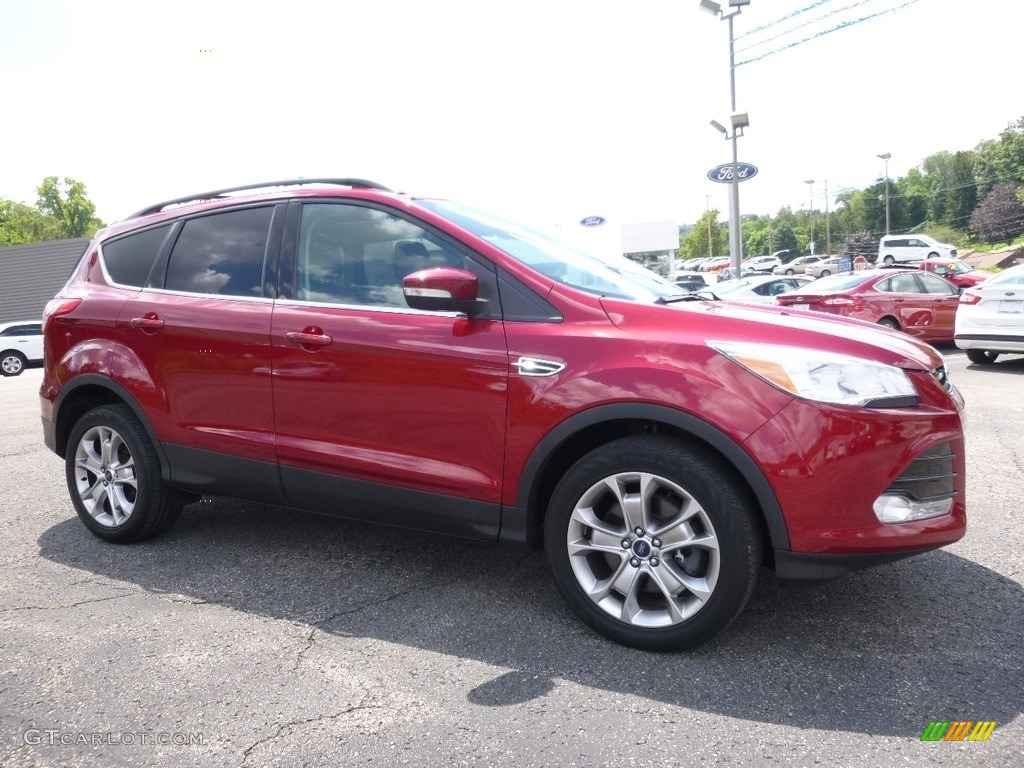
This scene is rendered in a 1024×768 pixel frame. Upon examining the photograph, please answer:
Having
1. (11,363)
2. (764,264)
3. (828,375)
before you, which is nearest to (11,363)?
(11,363)

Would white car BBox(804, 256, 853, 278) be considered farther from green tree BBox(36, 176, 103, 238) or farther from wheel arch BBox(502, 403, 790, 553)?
green tree BBox(36, 176, 103, 238)

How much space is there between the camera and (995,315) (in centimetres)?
1096

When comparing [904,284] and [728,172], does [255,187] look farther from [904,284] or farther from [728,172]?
[728,172]

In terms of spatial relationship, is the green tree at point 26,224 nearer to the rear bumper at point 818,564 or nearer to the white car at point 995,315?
the white car at point 995,315

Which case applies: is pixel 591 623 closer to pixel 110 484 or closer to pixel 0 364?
pixel 110 484

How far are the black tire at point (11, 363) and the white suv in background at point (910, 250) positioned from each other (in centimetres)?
4160

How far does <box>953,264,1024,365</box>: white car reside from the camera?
10.7 meters

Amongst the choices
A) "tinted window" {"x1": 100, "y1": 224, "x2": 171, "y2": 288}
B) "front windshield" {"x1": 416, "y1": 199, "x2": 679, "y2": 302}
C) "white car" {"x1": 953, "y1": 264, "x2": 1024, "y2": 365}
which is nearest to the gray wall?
"white car" {"x1": 953, "y1": 264, "x2": 1024, "y2": 365}

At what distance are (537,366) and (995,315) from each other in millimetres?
9828

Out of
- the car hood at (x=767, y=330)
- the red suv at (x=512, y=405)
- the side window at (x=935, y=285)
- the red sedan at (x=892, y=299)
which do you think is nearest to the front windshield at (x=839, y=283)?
the red sedan at (x=892, y=299)

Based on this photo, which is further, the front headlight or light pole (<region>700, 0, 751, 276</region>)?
light pole (<region>700, 0, 751, 276</region>)

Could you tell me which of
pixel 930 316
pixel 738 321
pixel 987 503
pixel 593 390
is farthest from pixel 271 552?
pixel 930 316

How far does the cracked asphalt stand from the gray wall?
3754 centimetres

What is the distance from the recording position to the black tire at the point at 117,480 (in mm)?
4402
